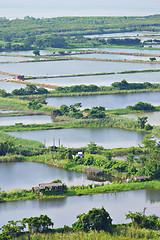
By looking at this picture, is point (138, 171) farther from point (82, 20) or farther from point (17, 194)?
point (82, 20)

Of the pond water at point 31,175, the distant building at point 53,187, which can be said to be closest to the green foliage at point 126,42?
the pond water at point 31,175

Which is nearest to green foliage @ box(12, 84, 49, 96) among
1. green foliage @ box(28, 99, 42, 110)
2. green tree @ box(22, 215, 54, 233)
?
green foliage @ box(28, 99, 42, 110)

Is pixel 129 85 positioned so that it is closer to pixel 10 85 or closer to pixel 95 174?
pixel 10 85

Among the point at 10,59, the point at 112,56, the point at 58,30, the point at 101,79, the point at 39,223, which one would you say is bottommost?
the point at 39,223

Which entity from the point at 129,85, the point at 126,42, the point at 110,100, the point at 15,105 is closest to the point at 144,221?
the point at 15,105

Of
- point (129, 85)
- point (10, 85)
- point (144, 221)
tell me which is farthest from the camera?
point (10, 85)

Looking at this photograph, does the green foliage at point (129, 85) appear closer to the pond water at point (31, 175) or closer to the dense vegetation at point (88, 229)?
the pond water at point (31, 175)

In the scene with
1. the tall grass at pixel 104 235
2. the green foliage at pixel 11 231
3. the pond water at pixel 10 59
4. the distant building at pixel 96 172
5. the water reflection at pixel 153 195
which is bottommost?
the tall grass at pixel 104 235
